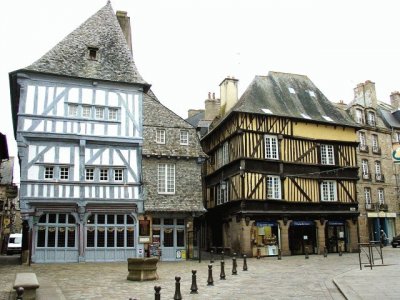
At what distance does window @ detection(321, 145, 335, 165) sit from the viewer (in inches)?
1035

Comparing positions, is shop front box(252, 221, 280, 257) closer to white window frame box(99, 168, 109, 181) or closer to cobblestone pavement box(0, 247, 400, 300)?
cobblestone pavement box(0, 247, 400, 300)

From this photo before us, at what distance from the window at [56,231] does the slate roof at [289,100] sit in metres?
10.9

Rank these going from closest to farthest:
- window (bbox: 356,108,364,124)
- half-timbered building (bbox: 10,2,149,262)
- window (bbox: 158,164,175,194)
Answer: half-timbered building (bbox: 10,2,149,262) < window (bbox: 158,164,175,194) < window (bbox: 356,108,364,124)

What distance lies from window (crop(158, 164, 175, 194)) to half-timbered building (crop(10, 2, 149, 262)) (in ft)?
4.00

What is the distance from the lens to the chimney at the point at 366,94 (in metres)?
35.8

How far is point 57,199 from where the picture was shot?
63.5 ft

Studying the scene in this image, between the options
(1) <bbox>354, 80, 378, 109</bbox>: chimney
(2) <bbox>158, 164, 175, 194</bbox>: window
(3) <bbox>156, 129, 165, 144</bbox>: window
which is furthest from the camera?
(1) <bbox>354, 80, 378, 109</bbox>: chimney

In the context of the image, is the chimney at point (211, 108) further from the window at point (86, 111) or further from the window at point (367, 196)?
the window at point (367, 196)

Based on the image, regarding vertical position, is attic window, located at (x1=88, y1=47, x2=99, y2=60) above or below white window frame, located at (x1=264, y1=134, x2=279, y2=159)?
above

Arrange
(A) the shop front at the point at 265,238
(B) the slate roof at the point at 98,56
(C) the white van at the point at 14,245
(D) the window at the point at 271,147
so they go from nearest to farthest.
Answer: (B) the slate roof at the point at 98,56, (A) the shop front at the point at 265,238, (D) the window at the point at 271,147, (C) the white van at the point at 14,245

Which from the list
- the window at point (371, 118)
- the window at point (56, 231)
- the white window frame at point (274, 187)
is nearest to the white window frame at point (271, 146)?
the white window frame at point (274, 187)

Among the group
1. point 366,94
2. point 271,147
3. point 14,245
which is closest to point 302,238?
point 271,147

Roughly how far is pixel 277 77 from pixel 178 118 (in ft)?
28.7

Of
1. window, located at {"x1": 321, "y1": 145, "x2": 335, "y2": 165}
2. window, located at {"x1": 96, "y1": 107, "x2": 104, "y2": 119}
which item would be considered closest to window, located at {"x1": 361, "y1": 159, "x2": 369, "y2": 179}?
window, located at {"x1": 321, "y1": 145, "x2": 335, "y2": 165}
